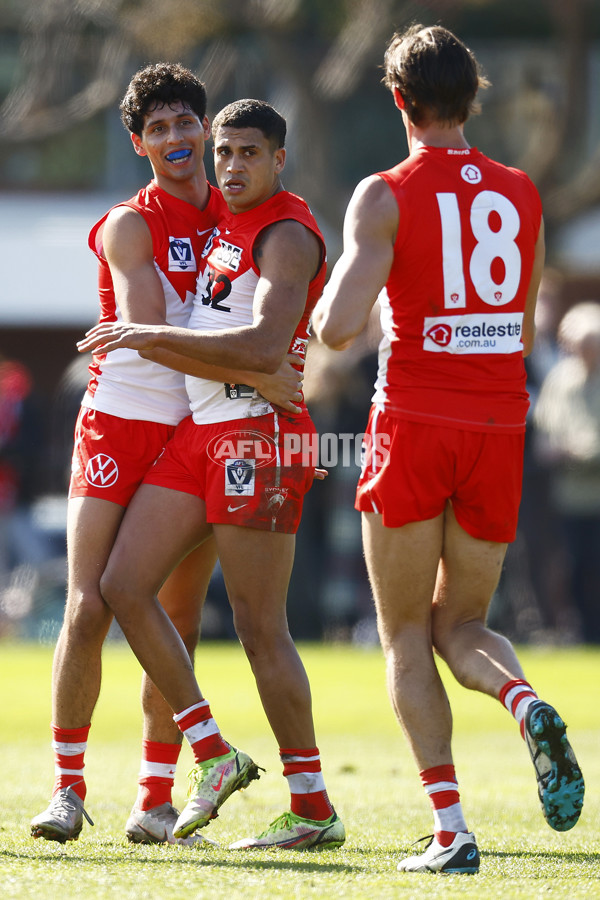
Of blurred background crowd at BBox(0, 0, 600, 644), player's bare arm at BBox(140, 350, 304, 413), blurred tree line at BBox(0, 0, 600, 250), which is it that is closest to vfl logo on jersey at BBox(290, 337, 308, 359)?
player's bare arm at BBox(140, 350, 304, 413)

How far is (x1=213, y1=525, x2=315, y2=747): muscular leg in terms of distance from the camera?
16.3 ft

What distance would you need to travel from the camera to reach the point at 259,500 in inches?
195

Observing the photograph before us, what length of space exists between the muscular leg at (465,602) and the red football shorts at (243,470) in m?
0.56

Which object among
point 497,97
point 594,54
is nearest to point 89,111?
point 497,97

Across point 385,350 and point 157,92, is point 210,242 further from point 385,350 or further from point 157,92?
point 385,350

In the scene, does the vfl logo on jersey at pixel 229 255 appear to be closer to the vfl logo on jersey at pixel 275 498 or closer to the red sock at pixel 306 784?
the vfl logo on jersey at pixel 275 498

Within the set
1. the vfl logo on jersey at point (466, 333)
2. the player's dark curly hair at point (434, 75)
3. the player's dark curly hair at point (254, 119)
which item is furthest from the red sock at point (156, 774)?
the player's dark curly hair at point (434, 75)

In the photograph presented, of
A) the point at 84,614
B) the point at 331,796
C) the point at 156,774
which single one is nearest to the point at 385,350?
the point at 84,614

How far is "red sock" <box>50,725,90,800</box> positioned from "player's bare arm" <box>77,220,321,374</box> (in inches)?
52.6

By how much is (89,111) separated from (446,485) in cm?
1674

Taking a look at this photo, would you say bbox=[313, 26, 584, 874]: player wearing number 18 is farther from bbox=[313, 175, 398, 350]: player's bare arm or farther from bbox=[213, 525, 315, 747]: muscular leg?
bbox=[213, 525, 315, 747]: muscular leg

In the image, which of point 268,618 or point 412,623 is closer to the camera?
point 412,623

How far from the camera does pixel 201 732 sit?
16.0ft

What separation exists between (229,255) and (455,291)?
2.65ft
